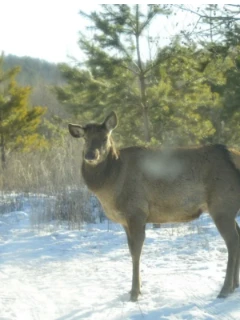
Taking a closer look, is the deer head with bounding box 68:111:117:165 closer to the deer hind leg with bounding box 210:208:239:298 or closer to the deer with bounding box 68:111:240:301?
the deer with bounding box 68:111:240:301

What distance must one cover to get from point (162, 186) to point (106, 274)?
188 centimetres

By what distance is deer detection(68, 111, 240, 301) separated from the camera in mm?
7219

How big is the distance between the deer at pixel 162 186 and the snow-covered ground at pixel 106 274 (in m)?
0.51

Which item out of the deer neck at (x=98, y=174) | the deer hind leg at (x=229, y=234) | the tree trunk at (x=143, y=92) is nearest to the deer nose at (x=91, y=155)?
the deer neck at (x=98, y=174)

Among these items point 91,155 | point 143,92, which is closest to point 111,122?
point 91,155

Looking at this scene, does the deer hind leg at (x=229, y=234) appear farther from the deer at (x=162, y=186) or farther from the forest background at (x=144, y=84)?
the forest background at (x=144, y=84)

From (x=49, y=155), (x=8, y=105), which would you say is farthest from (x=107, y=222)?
(x=8, y=105)

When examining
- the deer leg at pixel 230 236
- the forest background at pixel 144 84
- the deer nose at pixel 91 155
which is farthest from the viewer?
the forest background at pixel 144 84

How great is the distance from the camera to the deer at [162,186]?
7219 mm

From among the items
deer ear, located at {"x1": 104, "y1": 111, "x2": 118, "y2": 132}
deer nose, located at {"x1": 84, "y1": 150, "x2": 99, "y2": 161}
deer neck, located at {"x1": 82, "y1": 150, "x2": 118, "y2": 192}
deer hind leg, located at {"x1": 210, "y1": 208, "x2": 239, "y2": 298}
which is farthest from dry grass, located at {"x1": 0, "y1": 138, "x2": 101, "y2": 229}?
deer hind leg, located at {"x1": 210, "y1": 208, "x2": 239, "y2": 298}

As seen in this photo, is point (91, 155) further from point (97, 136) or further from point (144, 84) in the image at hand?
point (144, 84)

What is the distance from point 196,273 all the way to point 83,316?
2.44m

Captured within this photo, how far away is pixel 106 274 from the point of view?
27.6ft

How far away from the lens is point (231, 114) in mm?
16562
